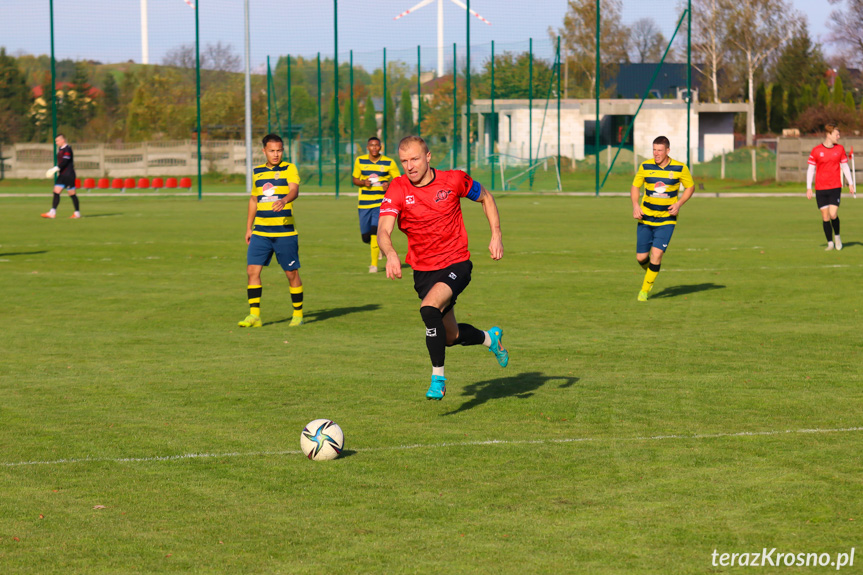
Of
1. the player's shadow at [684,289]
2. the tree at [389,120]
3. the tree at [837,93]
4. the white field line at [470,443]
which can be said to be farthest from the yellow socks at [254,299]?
the tree at [837,93]

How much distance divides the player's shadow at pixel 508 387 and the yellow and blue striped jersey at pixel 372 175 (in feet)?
27.3

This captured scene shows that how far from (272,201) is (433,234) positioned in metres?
4.69

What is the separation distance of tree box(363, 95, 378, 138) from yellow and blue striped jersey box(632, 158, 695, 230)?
137ft

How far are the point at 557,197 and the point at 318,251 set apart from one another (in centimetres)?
2281

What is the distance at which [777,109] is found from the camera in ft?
277

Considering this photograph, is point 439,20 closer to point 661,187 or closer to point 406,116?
point 406,116

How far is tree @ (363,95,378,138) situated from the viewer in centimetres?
5684

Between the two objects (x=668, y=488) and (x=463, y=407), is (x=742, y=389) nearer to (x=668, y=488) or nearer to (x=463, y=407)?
(x=463, y=407)

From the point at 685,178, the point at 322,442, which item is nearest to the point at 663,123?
the point at 685,178

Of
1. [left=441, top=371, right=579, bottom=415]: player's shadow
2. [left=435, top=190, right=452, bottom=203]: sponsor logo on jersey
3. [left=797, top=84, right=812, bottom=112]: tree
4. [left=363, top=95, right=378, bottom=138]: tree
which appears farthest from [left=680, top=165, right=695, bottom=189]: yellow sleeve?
[left=797, top=84, right=812, bottom=112]: tree

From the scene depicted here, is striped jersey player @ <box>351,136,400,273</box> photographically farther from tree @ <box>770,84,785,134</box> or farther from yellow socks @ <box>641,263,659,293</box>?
tree @ <box>770,84,785,134</box>

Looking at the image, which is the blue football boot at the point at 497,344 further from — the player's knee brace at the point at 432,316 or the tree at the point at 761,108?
the tree at the point at 761,108

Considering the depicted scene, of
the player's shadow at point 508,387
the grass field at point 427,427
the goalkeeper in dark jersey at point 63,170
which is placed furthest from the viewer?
the goalkeeper in dark jersey at point 63,170

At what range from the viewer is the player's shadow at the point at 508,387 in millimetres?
8398
